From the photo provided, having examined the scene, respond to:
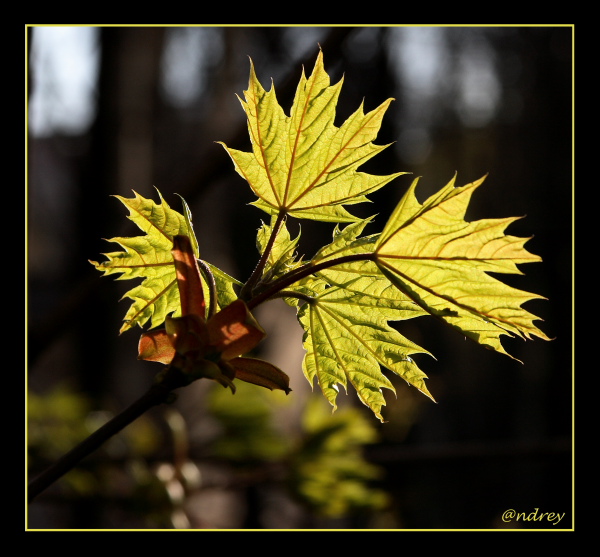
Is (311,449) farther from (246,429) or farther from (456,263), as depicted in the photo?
(456,263)

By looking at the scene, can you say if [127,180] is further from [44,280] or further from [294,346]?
[44,280]

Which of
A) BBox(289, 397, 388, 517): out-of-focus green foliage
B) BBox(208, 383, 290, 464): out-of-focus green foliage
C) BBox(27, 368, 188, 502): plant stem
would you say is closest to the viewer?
BBox(27, 368, 188, 502): plant stem

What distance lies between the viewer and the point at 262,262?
0.56 m

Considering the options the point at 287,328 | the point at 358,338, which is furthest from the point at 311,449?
the point at 287,328

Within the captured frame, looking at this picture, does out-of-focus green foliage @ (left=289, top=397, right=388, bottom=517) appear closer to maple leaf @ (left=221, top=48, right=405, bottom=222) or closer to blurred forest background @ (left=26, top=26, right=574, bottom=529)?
blurred forest background @ (left=26, top=26, right=574, bottom=529)

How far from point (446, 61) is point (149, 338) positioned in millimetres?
7222

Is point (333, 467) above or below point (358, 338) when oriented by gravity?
below

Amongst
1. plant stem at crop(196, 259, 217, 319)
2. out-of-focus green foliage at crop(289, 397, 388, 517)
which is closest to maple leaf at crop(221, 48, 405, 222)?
plant stem at crop(196, 259, 217, 319)

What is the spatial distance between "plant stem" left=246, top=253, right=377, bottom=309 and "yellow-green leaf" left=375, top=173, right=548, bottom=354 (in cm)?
2

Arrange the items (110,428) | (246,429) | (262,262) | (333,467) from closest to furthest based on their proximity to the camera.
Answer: (110,428), (262,262), (333,467), (246,429)

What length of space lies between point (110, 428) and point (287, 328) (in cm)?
320

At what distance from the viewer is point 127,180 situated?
302 centimetres

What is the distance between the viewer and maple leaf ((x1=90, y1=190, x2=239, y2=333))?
1.86 ft

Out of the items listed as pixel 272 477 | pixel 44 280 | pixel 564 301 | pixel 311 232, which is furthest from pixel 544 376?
pixel 44 280
